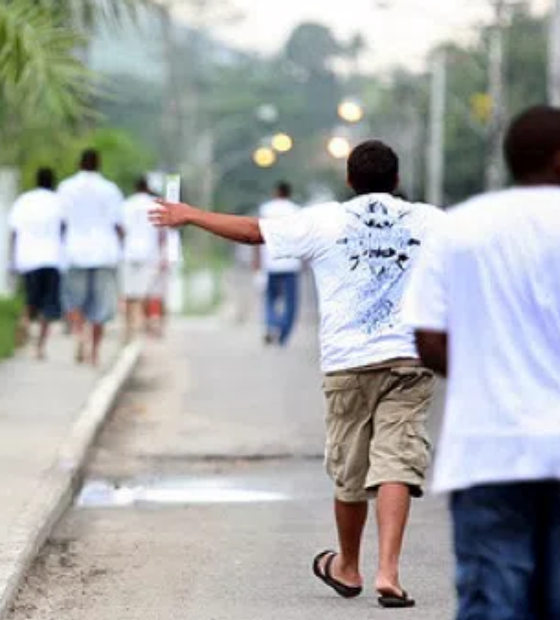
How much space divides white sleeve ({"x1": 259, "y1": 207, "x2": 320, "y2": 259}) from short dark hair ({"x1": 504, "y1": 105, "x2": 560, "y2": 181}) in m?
2.58

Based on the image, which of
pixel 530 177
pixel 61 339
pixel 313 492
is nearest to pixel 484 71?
pixel 61 339

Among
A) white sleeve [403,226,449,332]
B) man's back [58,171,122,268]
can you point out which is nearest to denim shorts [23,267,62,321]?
man's back [58,171,122,268]

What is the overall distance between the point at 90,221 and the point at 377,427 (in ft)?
36.5

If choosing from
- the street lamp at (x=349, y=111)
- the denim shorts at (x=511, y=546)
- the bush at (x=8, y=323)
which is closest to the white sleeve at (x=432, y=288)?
the denim shorts at (x=511, y=546)

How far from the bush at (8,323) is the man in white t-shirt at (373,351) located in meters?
12.3

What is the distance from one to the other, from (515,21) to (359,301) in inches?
2837

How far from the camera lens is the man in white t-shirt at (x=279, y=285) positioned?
79.3ft

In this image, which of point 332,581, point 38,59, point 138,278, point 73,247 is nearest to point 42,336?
point 73,247

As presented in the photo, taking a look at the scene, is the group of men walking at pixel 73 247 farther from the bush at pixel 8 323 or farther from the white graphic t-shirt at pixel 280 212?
the white graphic t-shirt at pixel 280 212

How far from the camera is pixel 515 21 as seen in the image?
79.9 metres

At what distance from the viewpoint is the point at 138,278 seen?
24766mm

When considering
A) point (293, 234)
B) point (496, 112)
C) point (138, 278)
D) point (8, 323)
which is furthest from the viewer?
point (496, 112)

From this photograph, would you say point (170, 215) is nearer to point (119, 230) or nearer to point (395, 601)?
point (395, 601)

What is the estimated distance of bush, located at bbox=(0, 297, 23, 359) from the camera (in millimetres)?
21453
